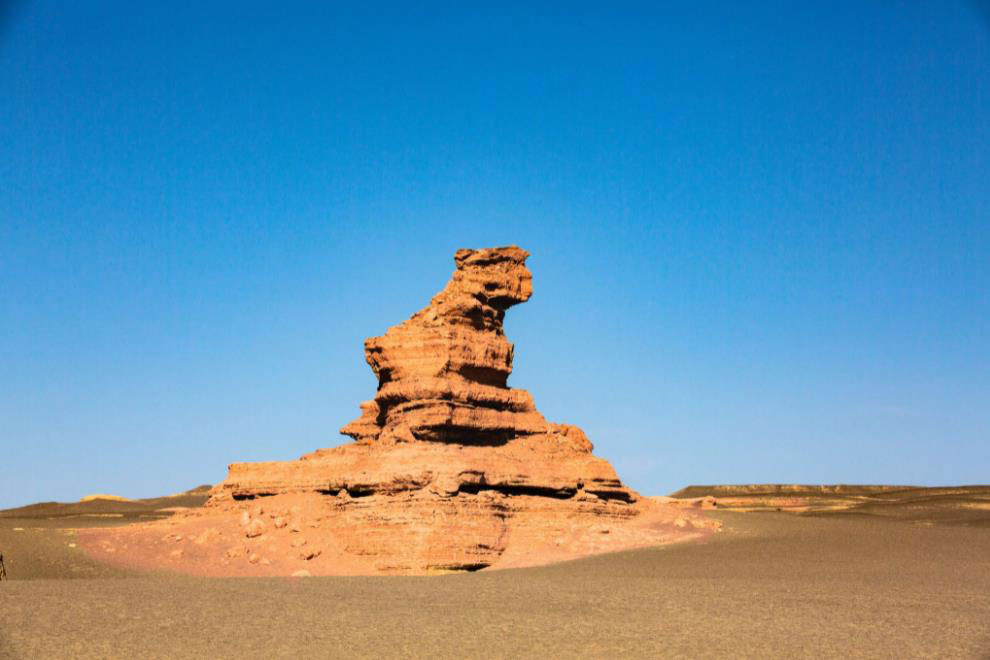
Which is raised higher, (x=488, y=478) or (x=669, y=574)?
(x=488, y=478)

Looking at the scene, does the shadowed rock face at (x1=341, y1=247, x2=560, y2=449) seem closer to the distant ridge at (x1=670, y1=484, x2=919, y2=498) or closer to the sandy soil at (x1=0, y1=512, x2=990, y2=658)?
the sandy soil at (x1=0, y1=512, x2=990, y2=658)

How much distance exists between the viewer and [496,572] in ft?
79.5

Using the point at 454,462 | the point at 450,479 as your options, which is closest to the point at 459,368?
the point at 454,462

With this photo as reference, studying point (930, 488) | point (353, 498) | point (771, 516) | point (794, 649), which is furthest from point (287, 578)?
point (930, 488)

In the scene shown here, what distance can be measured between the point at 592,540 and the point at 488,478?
3.51 metres

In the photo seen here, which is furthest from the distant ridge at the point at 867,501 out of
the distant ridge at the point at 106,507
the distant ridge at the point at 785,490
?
the distant ridge at the point at 106,507

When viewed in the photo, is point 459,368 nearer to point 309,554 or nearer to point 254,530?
point 309,554

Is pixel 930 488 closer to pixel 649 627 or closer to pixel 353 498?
pixel 353 498

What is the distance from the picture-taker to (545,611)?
17.1 m

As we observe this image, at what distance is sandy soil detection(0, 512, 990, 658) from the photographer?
45.2 ft

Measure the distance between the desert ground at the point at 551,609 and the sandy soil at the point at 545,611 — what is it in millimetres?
46

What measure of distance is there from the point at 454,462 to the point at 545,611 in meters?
9.69

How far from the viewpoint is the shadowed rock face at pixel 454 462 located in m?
25.7

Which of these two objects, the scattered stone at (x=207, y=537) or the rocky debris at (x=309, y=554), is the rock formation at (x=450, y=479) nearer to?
the rocky debris at (x=309, y=554)
